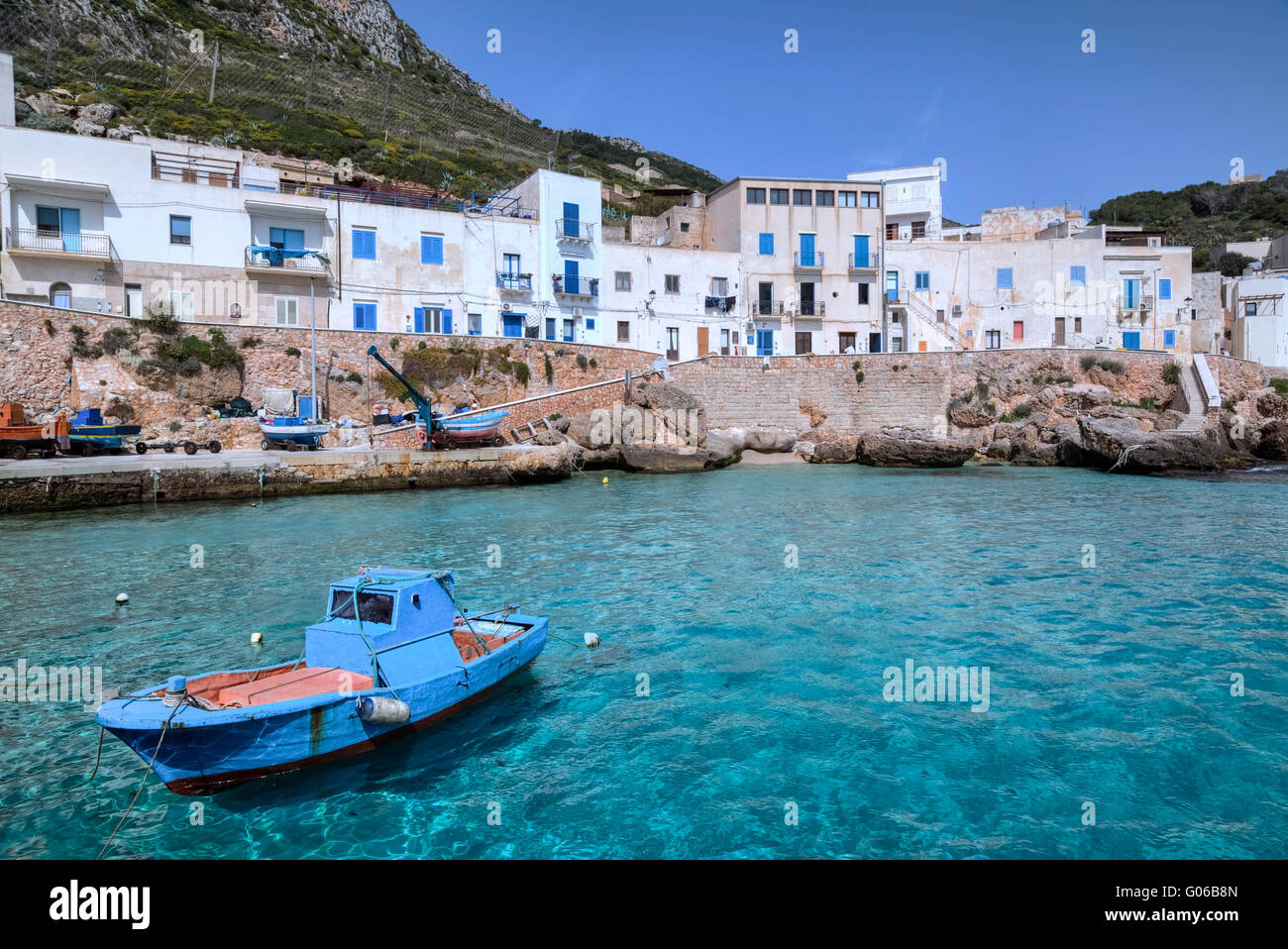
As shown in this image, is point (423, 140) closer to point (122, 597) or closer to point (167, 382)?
point (167, 382)

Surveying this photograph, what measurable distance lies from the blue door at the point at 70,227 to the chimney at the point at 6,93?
6200 mm

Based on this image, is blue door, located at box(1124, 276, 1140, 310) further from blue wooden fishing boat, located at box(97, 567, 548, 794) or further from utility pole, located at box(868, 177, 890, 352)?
blue wooden fishing boat, located at box(97, 567, 548, 794)

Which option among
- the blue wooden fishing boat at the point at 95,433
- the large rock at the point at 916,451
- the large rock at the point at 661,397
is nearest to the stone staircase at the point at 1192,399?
the large rock at the point at 916,451

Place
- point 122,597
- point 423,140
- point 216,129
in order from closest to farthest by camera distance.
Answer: point 122,597 → point 216,129 → point 423,140

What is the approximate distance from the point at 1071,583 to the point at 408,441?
24.8 metres

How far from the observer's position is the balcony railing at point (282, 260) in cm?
3481

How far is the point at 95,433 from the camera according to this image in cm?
2577

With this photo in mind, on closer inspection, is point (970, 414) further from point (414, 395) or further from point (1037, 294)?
point (414, 395)

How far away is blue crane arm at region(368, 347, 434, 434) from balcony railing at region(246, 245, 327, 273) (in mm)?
5361

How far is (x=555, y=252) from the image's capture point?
41656 millimetres

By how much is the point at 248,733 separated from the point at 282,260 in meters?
33.7

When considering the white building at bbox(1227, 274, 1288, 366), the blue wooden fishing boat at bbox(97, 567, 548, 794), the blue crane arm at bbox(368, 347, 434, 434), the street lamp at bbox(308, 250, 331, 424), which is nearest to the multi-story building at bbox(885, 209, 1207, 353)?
the white building at bbox(1227, 274, 1288, 366)

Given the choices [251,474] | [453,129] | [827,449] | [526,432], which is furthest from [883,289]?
[453,129]
